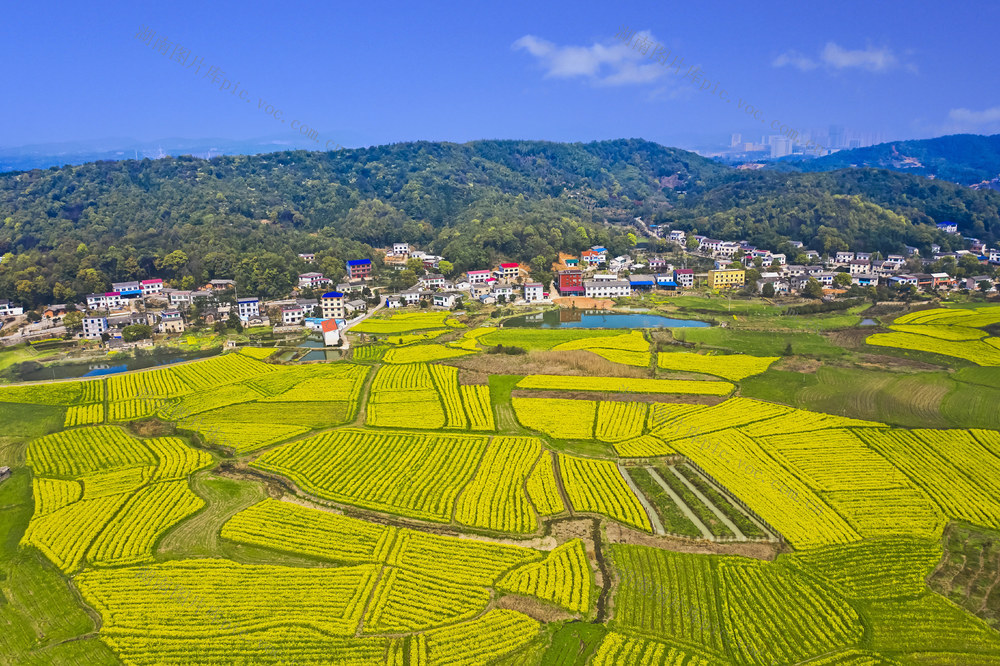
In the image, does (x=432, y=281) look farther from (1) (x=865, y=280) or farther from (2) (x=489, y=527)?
(1) (x=865, y=280)

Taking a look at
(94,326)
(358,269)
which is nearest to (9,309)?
(94,326)

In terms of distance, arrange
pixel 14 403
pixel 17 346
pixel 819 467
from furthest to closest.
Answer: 1. pixel 17 346
2. pixel 14 403
3. pixel 819 467

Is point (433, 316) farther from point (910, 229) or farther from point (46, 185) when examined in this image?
point (46, 185)

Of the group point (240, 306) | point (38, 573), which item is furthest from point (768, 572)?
point (240, 306)

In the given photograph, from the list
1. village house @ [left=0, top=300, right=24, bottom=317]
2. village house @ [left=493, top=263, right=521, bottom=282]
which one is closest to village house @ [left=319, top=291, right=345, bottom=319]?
village house @ [left=493, top=263, right=521, bottom=282]

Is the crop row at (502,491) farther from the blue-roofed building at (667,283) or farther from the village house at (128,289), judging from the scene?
the village house at (128,289)
